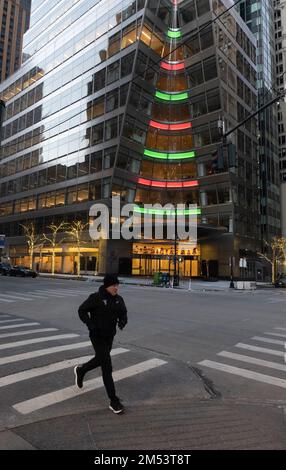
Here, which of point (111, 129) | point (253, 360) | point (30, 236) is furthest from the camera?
point (30, 236)

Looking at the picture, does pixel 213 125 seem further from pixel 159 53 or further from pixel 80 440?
pixel 80 440

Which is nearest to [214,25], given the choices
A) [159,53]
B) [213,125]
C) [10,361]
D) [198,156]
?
[159,53]

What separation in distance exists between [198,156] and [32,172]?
98.6 ft

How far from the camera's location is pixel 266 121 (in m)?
72.3

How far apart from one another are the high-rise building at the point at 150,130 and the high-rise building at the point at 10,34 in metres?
93.8

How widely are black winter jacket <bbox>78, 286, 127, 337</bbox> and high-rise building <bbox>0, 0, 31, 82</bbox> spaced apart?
157 m

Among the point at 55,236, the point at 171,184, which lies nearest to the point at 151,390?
the point at 171,184

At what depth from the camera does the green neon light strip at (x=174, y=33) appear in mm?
52031

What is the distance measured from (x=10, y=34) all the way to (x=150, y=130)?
414 ft

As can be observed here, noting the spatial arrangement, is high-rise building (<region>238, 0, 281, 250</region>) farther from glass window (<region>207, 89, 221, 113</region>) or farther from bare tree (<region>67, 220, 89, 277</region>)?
bare tree (<region>67, 220, 89, 277</region>)

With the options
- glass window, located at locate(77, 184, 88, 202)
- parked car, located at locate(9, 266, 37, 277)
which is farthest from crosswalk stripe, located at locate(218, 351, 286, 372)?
glass window, located at locate(77, 184, 88, 202)

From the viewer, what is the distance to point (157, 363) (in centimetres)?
690

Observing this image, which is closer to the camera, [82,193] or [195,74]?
[82,193]

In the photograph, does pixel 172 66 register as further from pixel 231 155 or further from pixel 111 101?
pixel 231 155
